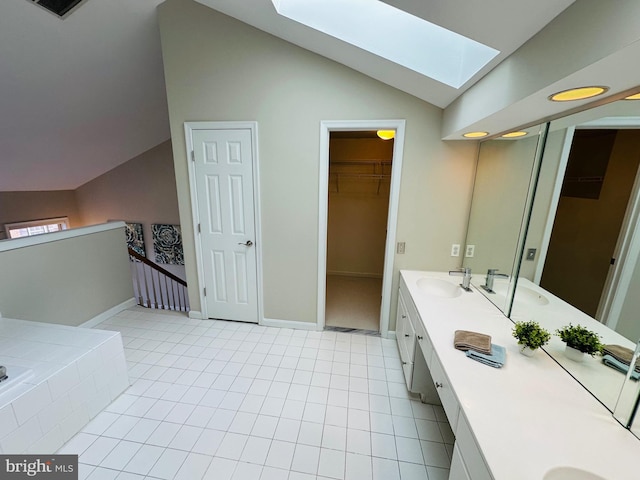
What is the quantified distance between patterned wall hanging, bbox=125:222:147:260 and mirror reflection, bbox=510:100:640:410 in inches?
253

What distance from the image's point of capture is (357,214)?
171 inches

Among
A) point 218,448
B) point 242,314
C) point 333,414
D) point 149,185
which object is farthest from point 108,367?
point 149,185

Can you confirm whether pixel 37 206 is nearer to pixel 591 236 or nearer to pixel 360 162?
pixel 360 162

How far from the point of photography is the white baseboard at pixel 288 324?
9.46 feet

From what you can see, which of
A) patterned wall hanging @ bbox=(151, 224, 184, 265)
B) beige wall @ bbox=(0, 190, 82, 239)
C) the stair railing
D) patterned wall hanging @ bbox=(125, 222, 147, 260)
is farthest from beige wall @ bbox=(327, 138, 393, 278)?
beige wall @ bbox=(0, 190, 82, 239)

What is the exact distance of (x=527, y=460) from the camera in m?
0.83

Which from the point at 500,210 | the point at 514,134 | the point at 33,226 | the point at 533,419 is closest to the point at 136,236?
the point at 33,226

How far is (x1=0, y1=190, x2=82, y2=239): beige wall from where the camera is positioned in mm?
4480

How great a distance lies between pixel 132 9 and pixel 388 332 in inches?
150

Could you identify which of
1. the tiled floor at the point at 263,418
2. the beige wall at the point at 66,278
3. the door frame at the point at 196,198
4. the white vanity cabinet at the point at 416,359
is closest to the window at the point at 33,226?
the beige wall at the point at 66,278

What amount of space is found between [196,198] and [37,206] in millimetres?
4523

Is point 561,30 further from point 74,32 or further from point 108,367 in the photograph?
point 74,32

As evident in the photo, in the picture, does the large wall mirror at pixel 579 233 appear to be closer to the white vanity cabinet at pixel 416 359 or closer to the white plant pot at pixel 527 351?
the white plant pot at pixel 527 351

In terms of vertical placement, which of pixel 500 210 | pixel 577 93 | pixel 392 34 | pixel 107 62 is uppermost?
pixel 107 62
